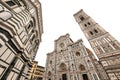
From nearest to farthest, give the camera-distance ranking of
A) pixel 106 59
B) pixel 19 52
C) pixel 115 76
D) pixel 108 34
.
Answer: pixel 19 52, pixel 115 76, pixel 106 59, pixel 108 34

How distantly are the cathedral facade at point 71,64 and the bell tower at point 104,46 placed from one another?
223cm

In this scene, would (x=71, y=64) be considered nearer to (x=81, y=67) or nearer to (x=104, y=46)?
(x=81, y=67)

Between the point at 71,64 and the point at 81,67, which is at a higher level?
Answer: the point at 71,64

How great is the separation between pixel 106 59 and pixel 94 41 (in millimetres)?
5660

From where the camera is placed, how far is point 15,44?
284 inches

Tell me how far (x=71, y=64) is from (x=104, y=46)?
8.61 m

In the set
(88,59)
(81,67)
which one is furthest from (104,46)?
(81,67)

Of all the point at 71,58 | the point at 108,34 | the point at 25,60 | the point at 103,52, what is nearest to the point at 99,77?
the point at 103,52

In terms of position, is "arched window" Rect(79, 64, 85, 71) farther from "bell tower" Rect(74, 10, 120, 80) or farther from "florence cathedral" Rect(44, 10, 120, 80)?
"bell tower" Rect(74, 10, 120, 80)

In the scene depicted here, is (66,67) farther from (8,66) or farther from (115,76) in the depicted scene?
(8,66)

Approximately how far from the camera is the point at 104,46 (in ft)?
59.7

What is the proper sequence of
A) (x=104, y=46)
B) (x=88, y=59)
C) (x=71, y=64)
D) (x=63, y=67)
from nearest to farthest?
(x=88, y=59)
(x=104, y=46)
(x=71, y=64)
(x=63, y=67)

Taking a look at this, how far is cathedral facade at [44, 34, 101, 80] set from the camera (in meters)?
16.2

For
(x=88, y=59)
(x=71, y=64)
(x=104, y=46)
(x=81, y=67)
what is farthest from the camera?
(x=71, y=64)
